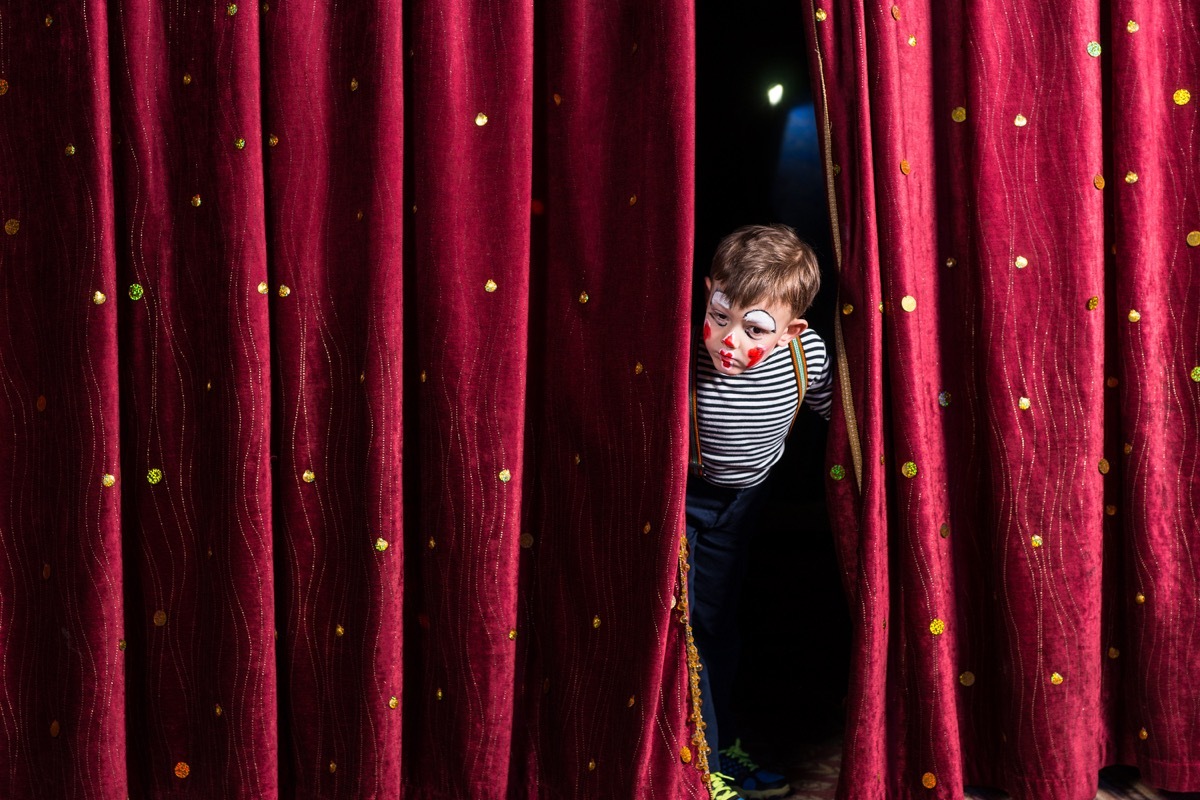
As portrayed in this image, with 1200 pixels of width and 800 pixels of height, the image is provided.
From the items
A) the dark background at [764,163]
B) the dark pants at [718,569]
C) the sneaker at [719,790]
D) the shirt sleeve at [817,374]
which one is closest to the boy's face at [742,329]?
the shirt sleeve at [817,374]

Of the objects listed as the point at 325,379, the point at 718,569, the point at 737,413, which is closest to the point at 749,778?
the point at 718,569

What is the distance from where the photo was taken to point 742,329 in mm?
1448

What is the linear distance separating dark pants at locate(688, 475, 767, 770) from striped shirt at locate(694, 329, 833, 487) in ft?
0.26

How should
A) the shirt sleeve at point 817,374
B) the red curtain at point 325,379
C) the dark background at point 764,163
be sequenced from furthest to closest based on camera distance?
the dark background at point 764,163
the shirt sleeve at point 817,374
the red curtain at point 325,379

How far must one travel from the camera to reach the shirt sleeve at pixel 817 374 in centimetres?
158

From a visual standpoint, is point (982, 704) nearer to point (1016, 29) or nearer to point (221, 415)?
point (1016, 29)

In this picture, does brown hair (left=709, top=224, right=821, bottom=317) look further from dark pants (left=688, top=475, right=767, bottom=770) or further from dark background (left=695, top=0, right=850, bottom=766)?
dark background (left=695, top=0, right=850, bottom=766)

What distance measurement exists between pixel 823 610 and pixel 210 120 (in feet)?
6.62

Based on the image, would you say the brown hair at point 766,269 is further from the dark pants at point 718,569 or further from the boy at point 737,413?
the dark pants at point 718,569

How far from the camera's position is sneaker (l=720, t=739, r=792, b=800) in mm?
1660

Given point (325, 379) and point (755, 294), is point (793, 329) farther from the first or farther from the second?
point (325, 379)

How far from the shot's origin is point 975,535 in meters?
1.54

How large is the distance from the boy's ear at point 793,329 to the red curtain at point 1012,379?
72 mm

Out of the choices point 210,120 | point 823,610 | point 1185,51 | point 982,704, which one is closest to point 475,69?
point 210,120
